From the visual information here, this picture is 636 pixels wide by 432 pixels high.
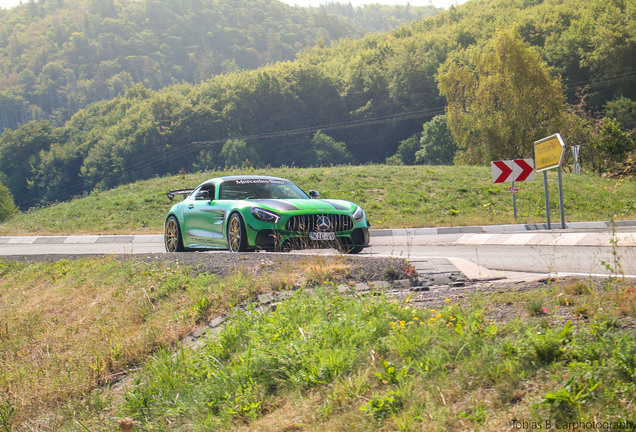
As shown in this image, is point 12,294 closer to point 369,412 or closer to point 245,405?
point 245,405

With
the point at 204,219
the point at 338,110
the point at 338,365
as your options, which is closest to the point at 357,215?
the point at 204,219

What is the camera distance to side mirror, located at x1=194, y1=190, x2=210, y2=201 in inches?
443

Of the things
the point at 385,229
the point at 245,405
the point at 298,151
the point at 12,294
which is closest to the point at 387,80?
the point at 298,151

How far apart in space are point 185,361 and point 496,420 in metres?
2.87

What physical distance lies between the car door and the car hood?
0.80 metres

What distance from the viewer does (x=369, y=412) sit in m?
3.44

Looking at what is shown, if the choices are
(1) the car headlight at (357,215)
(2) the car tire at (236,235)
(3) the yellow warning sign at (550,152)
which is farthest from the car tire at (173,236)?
(3) the yellow warning sign at (550,152)

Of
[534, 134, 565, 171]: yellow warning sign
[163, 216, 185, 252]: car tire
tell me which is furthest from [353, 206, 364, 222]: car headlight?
[534, 134, 565, 171]: yellow warning sign

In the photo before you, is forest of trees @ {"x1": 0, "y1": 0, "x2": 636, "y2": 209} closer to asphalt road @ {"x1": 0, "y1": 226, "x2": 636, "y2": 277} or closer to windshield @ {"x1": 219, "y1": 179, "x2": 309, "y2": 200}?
asphalt road @ {"x1": 0, "y1": 226, "x2": 636, "y2": 277}

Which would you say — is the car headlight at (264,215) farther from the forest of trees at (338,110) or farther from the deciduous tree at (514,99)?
the forest of trees at (338,110)

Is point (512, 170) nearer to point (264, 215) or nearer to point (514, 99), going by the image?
point (264, 215)

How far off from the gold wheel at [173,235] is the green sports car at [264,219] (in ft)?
0.56

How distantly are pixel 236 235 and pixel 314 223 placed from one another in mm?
1294

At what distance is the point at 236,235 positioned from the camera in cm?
980
